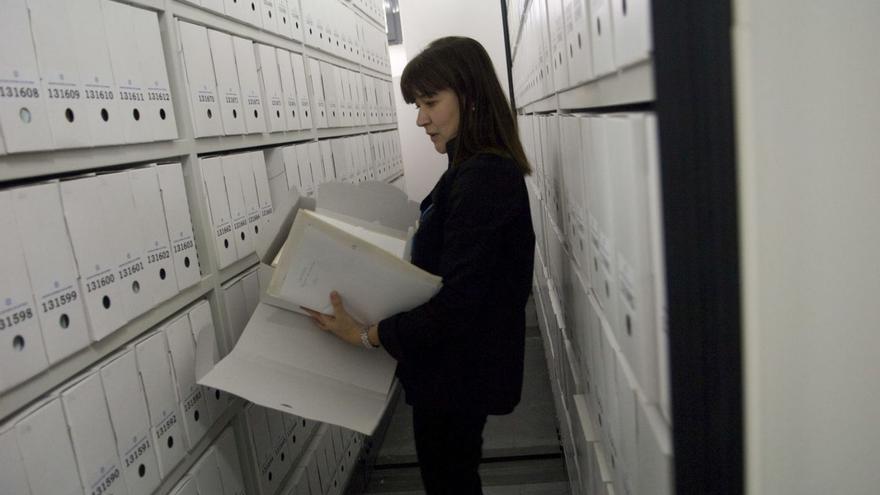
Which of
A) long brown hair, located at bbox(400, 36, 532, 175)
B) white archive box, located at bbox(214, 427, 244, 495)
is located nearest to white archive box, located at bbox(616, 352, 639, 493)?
long brown hair, located at bbox(400, 36, 532, 175)

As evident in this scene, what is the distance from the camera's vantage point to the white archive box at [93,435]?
3.03ft

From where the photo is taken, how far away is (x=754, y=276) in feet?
1.48

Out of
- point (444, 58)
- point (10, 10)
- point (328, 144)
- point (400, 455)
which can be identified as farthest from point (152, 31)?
point (400, 455)

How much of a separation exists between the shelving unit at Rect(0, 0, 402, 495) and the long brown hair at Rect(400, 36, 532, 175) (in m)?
0.48

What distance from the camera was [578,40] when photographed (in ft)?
2.88

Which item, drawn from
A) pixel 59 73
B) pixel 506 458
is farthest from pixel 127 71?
pixel 506 458

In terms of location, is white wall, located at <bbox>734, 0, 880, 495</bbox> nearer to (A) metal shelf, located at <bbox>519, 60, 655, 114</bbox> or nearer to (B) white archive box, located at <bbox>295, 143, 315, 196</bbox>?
(A) metal shelf, located at <bbox>519, 60, 655, 114</bbox>

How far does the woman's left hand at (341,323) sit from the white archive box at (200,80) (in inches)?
18.5

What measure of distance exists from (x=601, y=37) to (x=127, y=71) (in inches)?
33.4

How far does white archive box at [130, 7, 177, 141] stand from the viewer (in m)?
1.20

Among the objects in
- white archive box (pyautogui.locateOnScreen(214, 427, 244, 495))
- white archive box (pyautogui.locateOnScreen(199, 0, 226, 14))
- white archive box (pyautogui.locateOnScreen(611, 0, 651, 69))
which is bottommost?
white archive box (pyautogui.locateOnScreen(214, 427, 244, 495))

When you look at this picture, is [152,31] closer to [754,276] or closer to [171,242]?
[171,242]

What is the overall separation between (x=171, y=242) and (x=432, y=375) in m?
0.59

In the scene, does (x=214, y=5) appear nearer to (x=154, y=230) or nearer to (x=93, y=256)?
(x=154, y=230)
